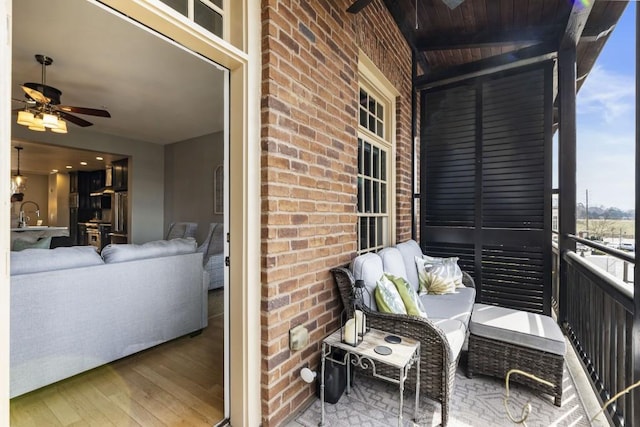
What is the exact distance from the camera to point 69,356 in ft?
7.09

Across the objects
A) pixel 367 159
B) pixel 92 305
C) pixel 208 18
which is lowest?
pixel 92 305

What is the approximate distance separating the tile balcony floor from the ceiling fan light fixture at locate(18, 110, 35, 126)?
4038 millimetres

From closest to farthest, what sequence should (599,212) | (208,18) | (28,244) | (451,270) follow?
(208,18) → (599,212) → (451,270) → (28,244)

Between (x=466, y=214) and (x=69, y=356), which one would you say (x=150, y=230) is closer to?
(x=69, y=356)

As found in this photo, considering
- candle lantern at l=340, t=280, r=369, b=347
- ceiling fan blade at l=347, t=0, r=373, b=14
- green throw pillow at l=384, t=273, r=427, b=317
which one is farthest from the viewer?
ceiling fan blade at l=347, t=0, r=373, b=14

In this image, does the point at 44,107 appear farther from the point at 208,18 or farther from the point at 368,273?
the point at 368,273

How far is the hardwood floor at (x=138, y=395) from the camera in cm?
183

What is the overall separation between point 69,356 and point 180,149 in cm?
500

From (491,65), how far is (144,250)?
413 cm

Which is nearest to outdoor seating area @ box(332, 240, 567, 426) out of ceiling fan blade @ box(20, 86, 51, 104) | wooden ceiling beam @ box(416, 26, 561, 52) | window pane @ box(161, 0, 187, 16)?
window pane @ box(161, 0, 187, 16)

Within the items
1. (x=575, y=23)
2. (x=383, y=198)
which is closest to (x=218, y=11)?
(x=383, y=198)

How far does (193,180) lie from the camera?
6129mm

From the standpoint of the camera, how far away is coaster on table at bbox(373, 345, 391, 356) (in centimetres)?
165

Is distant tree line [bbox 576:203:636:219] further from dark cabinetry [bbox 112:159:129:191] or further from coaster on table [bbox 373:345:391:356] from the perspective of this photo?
dark cabinetry [bbox 112:159:129:191]
